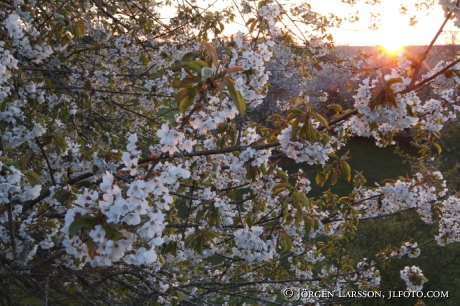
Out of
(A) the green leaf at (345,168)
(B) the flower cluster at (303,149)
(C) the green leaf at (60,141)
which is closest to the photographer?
(B) the flower cluster at (303,149)

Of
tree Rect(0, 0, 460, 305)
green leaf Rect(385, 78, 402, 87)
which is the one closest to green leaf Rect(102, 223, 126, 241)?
tree Rect(0, 0, 460, 305)

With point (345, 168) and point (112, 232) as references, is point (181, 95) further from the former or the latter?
point (345, 168)

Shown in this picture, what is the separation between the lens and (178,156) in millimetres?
1936

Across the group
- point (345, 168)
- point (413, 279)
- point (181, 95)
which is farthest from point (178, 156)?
point (413, 279)

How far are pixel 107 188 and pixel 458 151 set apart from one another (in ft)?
36.6

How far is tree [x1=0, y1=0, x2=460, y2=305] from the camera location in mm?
1524

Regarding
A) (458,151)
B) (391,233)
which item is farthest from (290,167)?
(391,233)

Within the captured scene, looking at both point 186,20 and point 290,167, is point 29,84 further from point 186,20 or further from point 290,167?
point 290,167

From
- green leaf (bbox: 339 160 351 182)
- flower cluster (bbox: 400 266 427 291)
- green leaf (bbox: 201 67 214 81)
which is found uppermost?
flower cluster (bbox: 400 266 427 291)

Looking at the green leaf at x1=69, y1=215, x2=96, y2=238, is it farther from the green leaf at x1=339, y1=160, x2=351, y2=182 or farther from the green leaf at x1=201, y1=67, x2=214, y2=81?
the green leaf at x1=339, y1=160, x2=351, y2=182

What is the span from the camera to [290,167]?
14922 millimetres

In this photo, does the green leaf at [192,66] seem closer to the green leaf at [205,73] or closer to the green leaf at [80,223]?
the green leaf at [205,73]

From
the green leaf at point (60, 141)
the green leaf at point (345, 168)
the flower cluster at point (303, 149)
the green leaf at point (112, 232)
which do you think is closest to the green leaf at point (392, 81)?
the flower cluster at point (303, 149)

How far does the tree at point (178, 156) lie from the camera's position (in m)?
1.52
